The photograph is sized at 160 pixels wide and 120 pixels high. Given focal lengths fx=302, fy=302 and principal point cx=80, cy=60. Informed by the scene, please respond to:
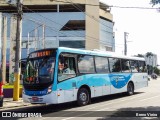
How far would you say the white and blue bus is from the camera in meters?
13.8

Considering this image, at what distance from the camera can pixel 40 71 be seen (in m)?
14.0

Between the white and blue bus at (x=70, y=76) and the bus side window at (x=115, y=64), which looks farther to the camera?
the bus side window at (x=115, y=64)

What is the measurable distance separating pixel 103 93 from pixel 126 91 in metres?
3.35

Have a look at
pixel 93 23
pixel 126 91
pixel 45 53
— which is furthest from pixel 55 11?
pixel 45 53

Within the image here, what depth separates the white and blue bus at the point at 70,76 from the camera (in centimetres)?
1376

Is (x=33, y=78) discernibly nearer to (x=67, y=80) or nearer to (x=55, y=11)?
(x=67, y=80)

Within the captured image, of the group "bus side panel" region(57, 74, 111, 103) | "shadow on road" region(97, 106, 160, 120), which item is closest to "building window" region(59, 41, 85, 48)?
"bus side panel" region(57, 74, 111, 103)

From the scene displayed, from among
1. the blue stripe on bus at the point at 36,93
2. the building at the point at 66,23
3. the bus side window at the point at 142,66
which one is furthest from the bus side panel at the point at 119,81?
the building at the point at 66,23

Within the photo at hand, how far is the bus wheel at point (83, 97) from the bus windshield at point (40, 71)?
7.82 feet

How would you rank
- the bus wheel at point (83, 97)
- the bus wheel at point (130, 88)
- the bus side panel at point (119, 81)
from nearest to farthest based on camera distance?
the bus wheel at point (83, 97) < the bus side panel at point (119, 81) < the bus wheel at point (130, 88)

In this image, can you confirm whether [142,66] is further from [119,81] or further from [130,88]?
[119,81]

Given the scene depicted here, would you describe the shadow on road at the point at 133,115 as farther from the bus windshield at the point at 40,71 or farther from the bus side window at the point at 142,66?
the bus side window at the point at 142,66

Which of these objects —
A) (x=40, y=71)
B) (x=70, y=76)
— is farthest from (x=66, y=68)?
(x=40, y=71)

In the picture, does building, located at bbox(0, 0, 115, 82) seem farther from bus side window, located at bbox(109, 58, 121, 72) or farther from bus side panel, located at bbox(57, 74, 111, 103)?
bus side panel, located at bbox(57, 74, 111, 103)
